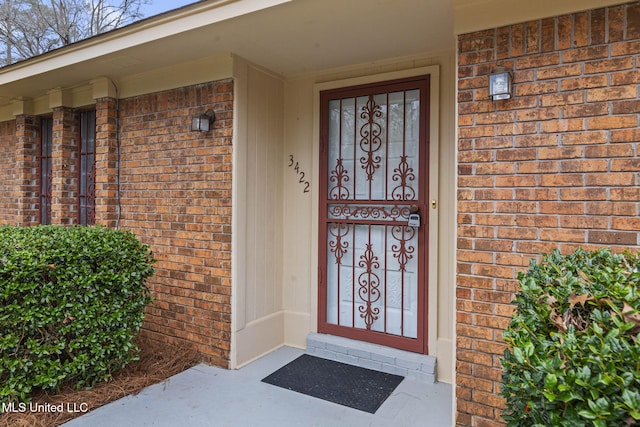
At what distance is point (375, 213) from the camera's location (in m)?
3.76

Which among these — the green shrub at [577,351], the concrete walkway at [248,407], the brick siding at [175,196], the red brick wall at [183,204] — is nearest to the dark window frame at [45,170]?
the brick siding at [175,196]

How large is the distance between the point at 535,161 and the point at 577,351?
5.32 ft

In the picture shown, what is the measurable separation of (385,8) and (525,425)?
8.17ft

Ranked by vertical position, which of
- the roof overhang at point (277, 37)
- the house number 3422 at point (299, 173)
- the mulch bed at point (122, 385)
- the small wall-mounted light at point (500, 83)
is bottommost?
the mulch bed at point (122, 385)

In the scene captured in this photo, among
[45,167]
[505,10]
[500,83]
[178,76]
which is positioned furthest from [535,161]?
[45,167]

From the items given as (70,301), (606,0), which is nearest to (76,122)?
(70,301)

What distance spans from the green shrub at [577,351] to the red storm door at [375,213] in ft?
6.71

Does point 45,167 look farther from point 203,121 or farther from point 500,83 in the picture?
point 500,83

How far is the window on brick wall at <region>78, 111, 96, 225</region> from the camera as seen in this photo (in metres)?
4.78

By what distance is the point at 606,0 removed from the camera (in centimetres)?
223

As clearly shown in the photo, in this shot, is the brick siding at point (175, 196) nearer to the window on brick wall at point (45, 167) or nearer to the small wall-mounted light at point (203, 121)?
the small wall-mounted light at point (203, 121)

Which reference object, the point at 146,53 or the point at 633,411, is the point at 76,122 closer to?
the point at 146,53

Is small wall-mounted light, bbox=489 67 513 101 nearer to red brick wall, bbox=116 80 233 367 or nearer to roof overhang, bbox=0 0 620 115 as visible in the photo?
roof overhang, bbox=0 0 620 115

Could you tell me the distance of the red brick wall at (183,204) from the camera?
3.67 metres
